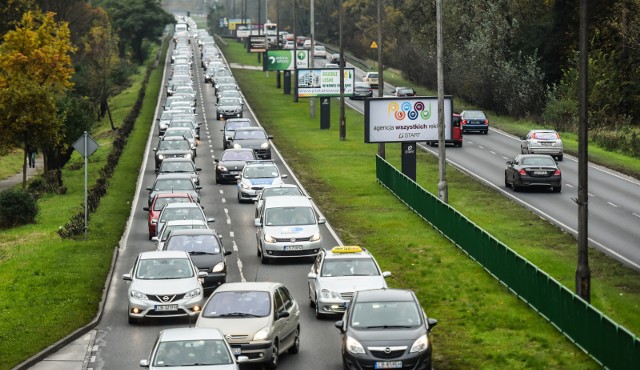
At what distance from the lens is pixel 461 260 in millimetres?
36344

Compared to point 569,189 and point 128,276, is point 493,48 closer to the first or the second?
point 569,189

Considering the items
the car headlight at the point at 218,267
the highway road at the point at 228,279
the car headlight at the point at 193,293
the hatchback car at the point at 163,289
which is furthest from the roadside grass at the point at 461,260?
the hatchback car at the point at 163,289

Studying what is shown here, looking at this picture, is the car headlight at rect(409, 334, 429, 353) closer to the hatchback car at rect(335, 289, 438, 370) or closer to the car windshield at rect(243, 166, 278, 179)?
the hatchback car at rect(335, 289, 438, 370)

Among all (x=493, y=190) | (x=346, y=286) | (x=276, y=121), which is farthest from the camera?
(x=276, y=121)

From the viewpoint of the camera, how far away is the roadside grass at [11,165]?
3192 inches

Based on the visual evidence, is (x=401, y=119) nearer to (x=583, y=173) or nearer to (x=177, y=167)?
(x=177, y=167)

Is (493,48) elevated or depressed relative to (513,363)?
elevated

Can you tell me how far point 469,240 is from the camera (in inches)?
1448

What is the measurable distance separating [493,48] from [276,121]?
62.4 ft

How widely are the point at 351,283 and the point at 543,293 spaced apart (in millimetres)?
4309

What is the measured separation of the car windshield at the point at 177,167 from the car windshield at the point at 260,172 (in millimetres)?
4164

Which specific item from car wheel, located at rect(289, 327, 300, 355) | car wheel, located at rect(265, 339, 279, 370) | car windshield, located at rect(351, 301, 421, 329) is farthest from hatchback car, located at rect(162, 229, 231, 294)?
car windshield, located at rect(351, 301, 421, 329)

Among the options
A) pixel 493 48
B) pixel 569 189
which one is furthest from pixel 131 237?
pixel 493 48

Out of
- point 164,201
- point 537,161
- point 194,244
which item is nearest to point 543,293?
point 194,244
